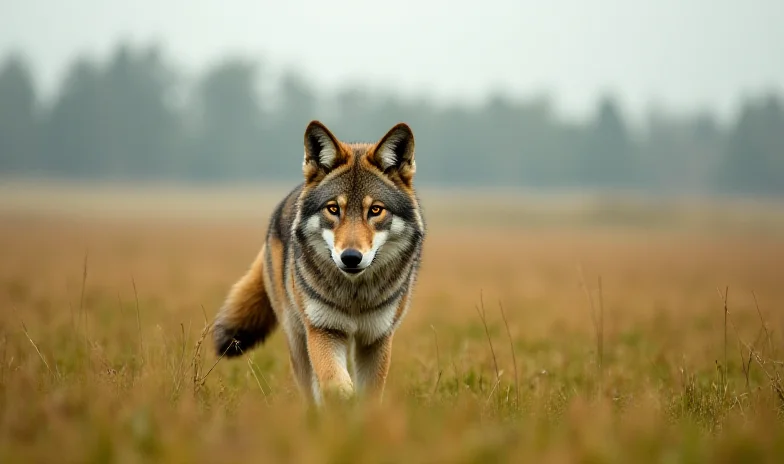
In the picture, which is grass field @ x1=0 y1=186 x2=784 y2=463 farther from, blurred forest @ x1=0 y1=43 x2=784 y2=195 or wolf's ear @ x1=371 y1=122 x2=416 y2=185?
blurred forest @ x1=0 y1=43 x2=784 y2=195

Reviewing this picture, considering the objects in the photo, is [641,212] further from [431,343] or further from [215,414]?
[215,414]

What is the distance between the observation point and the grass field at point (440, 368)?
9.19 ft

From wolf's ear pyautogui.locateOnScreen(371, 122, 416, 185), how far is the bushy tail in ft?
5.84

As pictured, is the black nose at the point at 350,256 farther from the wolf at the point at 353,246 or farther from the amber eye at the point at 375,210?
the amber eye at the point at 375,210

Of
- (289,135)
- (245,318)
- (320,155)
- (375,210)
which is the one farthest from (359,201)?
(289,135)

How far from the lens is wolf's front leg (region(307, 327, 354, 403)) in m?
4.49

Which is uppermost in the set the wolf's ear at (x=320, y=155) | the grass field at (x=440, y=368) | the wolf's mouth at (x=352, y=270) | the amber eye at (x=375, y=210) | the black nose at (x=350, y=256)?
the wolf's ear at (x=320, y=155)

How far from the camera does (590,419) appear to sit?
10.5 ft

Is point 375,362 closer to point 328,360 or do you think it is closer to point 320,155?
point 328,360

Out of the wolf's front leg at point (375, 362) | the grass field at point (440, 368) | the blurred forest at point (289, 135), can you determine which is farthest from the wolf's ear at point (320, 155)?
Result: the blurred forest at point (289, 135)

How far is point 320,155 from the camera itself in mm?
5129

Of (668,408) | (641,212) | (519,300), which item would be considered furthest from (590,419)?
(641,212)

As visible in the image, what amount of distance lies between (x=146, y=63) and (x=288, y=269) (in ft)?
337

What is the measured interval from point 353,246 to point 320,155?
38.4 inches
